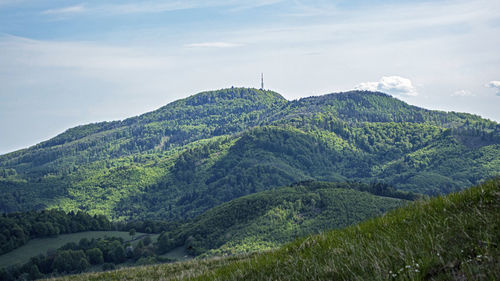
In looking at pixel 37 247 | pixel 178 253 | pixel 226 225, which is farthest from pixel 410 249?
pixel 226 225

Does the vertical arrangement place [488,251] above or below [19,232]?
above

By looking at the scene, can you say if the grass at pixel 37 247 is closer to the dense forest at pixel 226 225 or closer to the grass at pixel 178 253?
the dense forest at pixel 226 225

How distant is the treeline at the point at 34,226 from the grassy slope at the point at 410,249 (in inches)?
5273

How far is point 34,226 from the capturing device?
129 m

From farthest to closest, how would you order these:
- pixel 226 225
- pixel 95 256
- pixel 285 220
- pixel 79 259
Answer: pixel 226 225, pixel 285 220, pixel 95 256, pixel 79 259

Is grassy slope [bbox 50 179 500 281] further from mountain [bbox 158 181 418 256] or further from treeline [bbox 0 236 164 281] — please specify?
mountain [bbox 158 181 418 256]

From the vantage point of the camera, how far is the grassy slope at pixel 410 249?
196 inches

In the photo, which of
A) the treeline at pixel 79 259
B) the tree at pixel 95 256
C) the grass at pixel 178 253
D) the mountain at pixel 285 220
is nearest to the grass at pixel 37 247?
the treeline at pixel 79 259

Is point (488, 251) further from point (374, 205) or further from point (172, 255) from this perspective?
point (374, 205)

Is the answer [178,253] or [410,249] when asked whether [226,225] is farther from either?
[410,249]

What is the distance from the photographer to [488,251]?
4.85 meters

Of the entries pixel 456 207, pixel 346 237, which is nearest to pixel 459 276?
pixel 456 207

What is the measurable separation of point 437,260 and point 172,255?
148625 millimetres

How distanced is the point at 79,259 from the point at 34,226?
51.7 meters
